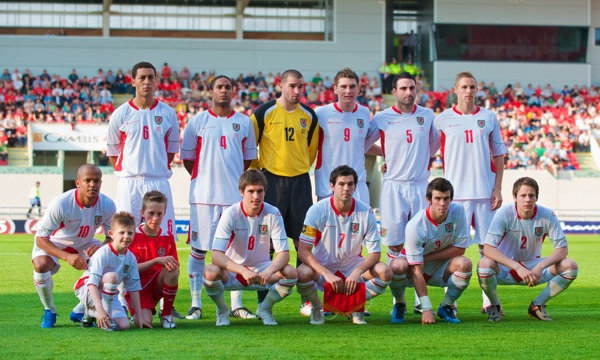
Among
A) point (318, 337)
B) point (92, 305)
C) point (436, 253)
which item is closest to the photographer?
point (318, 337)

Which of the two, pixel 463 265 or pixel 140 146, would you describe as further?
pixel 140 146

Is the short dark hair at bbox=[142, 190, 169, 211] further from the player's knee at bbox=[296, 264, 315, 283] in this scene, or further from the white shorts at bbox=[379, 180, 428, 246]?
the white shorts at bbox=[379, 180, 428, 246]

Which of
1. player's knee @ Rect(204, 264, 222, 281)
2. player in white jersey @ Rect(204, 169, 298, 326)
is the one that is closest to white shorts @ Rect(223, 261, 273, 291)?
player in white jersey @ Rect(204, 169, 298, 326)

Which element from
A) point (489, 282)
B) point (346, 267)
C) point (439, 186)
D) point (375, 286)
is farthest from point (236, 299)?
point (489, 282)

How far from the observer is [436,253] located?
766cm

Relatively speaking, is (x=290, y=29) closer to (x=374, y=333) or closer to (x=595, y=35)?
(x=595, y=35)

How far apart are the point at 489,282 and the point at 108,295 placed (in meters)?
3.13

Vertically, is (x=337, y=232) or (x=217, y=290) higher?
(x=337, y=232)

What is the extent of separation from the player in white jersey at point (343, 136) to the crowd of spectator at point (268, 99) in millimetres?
21600

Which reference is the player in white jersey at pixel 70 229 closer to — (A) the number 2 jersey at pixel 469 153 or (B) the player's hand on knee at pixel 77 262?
(B) the player's hand on knee at pixel 77 262

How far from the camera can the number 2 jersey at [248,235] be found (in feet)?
23.9

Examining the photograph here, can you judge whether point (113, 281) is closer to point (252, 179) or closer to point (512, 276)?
point (252, 179)

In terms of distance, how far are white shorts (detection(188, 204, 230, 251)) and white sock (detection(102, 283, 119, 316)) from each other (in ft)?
4.95

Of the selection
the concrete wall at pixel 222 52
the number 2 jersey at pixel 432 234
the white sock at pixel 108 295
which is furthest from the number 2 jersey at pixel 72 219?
the concrete wall at pixel 222 52
